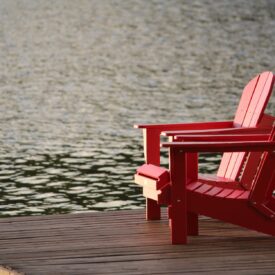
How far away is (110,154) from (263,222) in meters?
11.7

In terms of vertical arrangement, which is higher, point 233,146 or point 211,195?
point 233,146

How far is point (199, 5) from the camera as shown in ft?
222

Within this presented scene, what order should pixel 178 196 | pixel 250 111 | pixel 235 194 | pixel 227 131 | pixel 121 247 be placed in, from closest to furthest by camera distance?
pixel 121 247 < pixel 178 196 < pixel 235 194 < pixel 227 131 < pixel 250 111

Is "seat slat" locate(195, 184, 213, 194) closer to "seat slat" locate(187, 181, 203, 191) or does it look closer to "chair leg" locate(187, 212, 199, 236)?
"seat slat" locate(187, 181, 203, 191)

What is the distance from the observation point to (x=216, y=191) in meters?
9.62

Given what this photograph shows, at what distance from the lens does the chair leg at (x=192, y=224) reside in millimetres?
9625

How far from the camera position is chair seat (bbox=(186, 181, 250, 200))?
9453 mm

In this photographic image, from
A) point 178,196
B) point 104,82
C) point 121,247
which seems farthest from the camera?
point 104,82

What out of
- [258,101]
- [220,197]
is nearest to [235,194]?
[220,197]

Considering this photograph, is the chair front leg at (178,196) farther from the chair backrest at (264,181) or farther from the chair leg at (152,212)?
the chair leg at (152,212)

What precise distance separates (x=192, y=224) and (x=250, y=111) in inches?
50.1

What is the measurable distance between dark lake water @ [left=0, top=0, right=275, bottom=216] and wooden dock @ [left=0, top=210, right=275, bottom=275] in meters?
5.63

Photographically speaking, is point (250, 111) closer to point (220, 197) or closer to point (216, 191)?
point (216, 191)

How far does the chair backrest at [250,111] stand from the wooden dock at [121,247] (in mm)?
444
